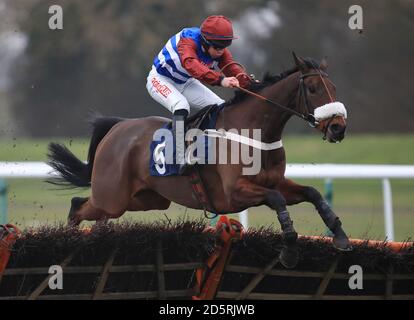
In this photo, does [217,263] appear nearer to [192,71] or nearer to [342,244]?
[342,244]

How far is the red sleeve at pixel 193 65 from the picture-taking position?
5191 millimetres

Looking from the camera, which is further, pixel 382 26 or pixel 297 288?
pixel 382 26

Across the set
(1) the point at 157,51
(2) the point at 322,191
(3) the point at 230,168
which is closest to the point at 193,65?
(3) the point at 230,168

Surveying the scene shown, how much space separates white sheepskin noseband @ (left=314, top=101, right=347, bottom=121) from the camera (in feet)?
15.6

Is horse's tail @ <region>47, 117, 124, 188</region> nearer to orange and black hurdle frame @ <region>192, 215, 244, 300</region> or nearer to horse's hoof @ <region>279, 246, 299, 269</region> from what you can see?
orange and black hurdle frame @ <region>192, 215, 244, 300</region>

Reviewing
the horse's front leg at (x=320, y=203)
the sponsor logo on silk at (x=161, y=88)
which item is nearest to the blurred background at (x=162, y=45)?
the sponsor logo on silk at (x=161, y=88)

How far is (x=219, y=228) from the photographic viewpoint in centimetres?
473

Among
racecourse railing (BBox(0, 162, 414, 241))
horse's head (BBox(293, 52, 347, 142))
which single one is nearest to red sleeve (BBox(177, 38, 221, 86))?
horse's head (BBox(293, 52, 347, 142))

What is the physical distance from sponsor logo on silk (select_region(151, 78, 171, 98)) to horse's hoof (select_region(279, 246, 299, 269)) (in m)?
1.58

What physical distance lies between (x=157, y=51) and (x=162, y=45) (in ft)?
1.39
